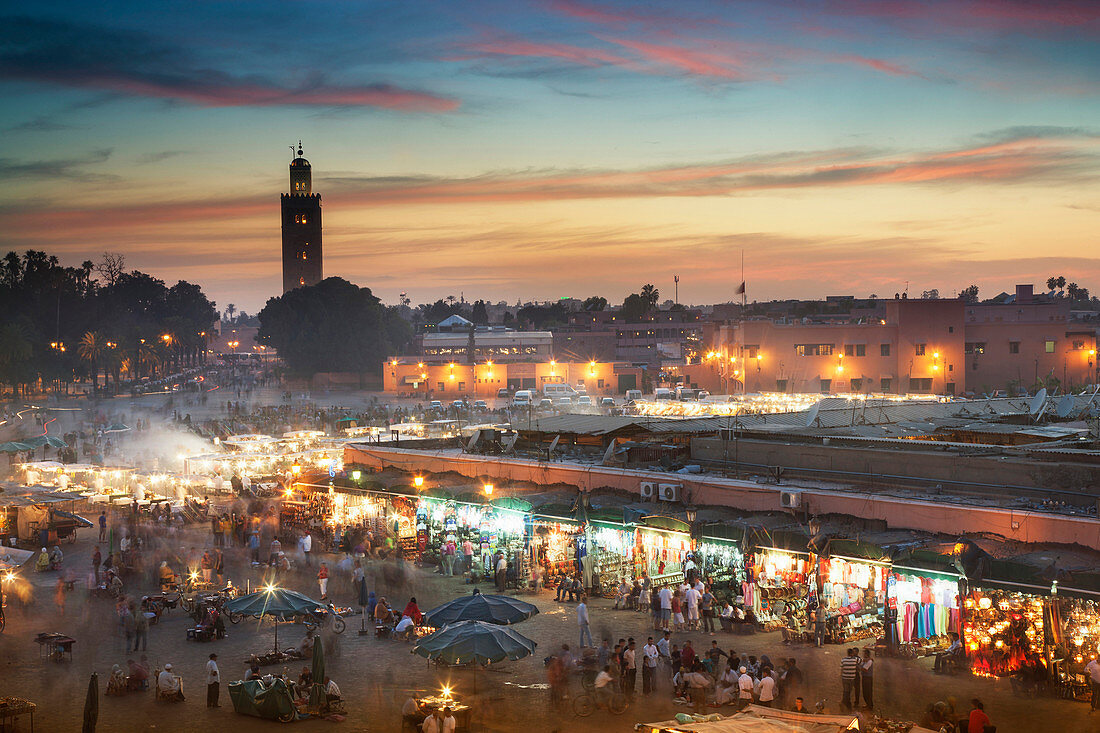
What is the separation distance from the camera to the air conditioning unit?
60.1 feet

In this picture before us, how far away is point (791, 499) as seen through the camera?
60.3ft

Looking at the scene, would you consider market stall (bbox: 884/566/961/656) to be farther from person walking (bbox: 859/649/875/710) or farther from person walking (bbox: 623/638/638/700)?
person walking (bbox: 623/638/638/700)

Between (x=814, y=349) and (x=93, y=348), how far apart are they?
6038 centimetres

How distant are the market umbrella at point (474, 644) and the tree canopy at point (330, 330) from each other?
80.5 meters

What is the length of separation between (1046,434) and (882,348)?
4273cm

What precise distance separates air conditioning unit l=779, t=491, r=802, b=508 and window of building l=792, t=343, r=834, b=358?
1916 inches

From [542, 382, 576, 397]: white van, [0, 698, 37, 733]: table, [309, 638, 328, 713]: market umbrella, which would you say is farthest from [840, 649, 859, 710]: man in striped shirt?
[542, 382, 576, 397]: white van

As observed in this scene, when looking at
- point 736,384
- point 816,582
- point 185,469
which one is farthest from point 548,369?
point 816,582

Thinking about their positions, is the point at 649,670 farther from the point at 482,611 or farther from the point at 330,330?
the point at 330,330

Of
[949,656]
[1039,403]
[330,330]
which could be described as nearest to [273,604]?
[949,656]

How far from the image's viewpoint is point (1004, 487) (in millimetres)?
17750

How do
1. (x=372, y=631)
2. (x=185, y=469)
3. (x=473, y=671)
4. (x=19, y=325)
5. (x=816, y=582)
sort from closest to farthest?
(x=473, y=671), (x=816, y=582), (x=372, y=631), (x=185, y=469), (x=19, y=325)

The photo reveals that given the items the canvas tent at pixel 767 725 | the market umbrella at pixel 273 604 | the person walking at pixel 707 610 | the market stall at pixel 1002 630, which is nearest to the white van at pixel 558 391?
the person walking at pixel 707 610

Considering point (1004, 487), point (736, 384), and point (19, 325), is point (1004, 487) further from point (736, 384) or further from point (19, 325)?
point (19, 325)
